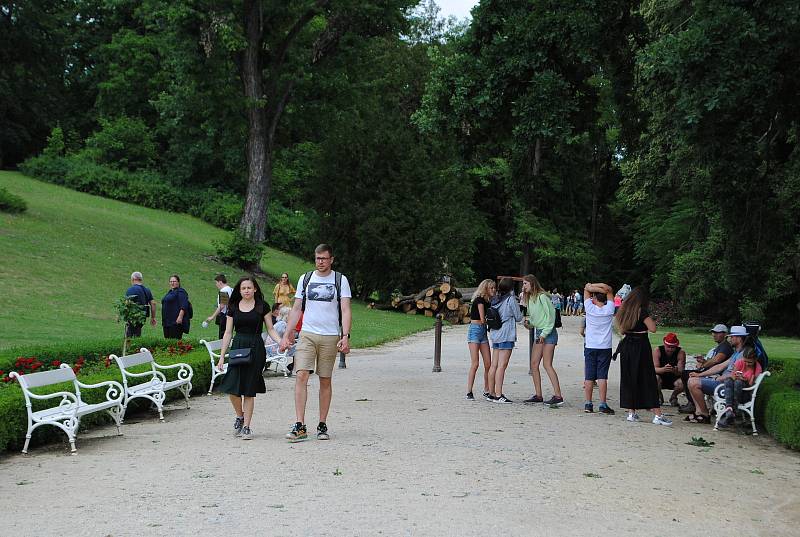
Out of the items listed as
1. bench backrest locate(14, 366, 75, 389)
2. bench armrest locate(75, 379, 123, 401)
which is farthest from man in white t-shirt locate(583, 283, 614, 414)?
bench backrest locate(14, 366, 75, 389)

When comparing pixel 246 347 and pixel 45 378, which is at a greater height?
pixel 246 347

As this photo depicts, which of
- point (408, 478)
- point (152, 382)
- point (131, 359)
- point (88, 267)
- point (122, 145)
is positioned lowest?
point (408, 478)

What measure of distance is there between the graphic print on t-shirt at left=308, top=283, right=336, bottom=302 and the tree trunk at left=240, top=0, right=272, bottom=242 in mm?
28602

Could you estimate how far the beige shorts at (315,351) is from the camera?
9477 millimetres

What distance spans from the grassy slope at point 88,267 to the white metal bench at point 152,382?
6.92 metres

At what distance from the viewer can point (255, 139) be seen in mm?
39281

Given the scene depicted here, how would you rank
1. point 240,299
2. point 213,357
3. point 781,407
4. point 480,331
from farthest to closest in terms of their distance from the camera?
point 213,357 → point 480,331 → point 781,407 → point 240,299

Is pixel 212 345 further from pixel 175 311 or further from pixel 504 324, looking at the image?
pixel 504 324

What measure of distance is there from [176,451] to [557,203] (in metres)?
53.3

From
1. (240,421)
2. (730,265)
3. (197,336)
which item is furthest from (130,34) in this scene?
(240,421)

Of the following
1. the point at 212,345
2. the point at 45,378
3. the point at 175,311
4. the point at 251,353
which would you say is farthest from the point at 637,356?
the point at 175,311

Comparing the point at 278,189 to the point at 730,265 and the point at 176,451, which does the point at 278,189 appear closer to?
the point at 730,265

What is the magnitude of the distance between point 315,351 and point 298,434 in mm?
858

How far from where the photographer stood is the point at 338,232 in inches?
1655
